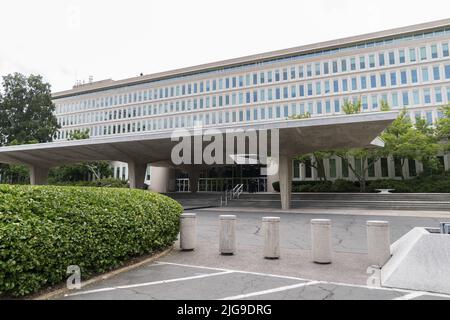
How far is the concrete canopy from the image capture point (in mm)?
17922

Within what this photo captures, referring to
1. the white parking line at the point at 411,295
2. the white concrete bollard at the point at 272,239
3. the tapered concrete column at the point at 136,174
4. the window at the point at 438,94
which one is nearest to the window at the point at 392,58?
the window at the point at 438,94

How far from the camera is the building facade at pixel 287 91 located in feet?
152

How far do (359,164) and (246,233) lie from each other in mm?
34797

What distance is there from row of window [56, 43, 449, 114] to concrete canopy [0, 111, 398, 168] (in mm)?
32409

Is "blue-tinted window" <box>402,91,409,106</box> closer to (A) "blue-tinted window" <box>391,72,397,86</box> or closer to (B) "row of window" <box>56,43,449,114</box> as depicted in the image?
(A) "blue-tinted window" <box>391,72,397,86</box>

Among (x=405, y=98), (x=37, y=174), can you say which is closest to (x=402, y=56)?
(x=405, y=98)

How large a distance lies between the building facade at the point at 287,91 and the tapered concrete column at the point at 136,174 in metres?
16.0

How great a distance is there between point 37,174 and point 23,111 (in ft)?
81.2

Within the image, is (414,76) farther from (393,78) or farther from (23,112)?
(23,112)

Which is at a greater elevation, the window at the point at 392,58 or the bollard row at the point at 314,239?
the window at the point at 392,58

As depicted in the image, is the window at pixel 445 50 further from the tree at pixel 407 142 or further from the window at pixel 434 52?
the tree at pixel 407 142

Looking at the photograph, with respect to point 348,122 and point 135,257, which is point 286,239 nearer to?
point 135,257

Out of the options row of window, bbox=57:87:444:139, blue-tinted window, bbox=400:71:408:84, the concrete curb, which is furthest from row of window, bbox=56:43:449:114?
the concrete curb
